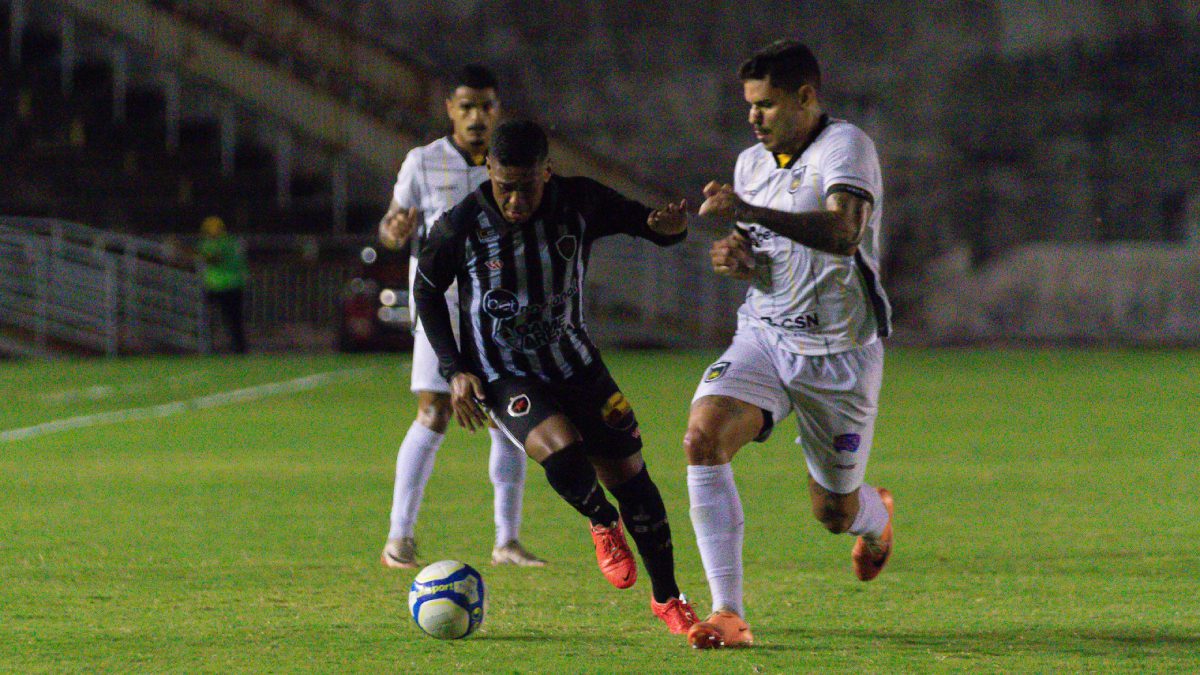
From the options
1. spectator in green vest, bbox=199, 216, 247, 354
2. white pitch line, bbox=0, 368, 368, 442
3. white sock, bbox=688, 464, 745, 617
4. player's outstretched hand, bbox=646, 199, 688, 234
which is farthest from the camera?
spectator in green vest, bbox=199, 216, 247, 354

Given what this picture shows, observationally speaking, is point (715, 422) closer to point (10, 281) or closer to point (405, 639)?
point (405, 639)

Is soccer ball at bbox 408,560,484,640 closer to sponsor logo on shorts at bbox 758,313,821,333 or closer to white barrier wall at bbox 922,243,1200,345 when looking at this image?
sponsor logo on shorts at bbox 758,313,821,333

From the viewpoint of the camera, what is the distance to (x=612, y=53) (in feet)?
98.8

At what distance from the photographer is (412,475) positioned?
7125mm

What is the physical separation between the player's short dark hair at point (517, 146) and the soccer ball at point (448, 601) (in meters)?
1.31

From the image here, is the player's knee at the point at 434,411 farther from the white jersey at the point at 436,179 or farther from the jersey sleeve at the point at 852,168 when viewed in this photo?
the jersey sleeve at the point at 852,168

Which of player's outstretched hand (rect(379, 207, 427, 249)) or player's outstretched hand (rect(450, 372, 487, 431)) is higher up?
player's outstretched hand (rect(379, 207, 427, 249))

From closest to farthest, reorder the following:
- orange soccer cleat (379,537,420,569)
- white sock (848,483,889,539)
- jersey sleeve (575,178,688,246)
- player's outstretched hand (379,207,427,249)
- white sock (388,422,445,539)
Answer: jersey sleeve (575,178,688,246)
white sock (848,483,889,539)
player's outstretched hand (379,207,427,249)
orange soccer cleat (379,537,420,569)
white sock (388,422,445,539)

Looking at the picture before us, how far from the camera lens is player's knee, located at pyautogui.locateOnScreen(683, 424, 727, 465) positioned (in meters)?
5.46

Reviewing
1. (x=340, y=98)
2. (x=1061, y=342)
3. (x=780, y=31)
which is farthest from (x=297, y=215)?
(x=1061, y=342)

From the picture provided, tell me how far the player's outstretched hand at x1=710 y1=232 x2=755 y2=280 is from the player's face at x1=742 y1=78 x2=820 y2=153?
354 mm

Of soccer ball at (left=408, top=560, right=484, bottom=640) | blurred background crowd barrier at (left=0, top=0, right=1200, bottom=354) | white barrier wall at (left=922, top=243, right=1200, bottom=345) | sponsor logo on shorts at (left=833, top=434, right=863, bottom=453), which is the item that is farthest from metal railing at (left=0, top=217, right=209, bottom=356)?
sponsor logo on shorts at (left=833, top=434, right=863, bottom=453)

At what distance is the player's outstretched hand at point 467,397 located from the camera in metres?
5.64

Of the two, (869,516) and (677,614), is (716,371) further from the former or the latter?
(869,516)
